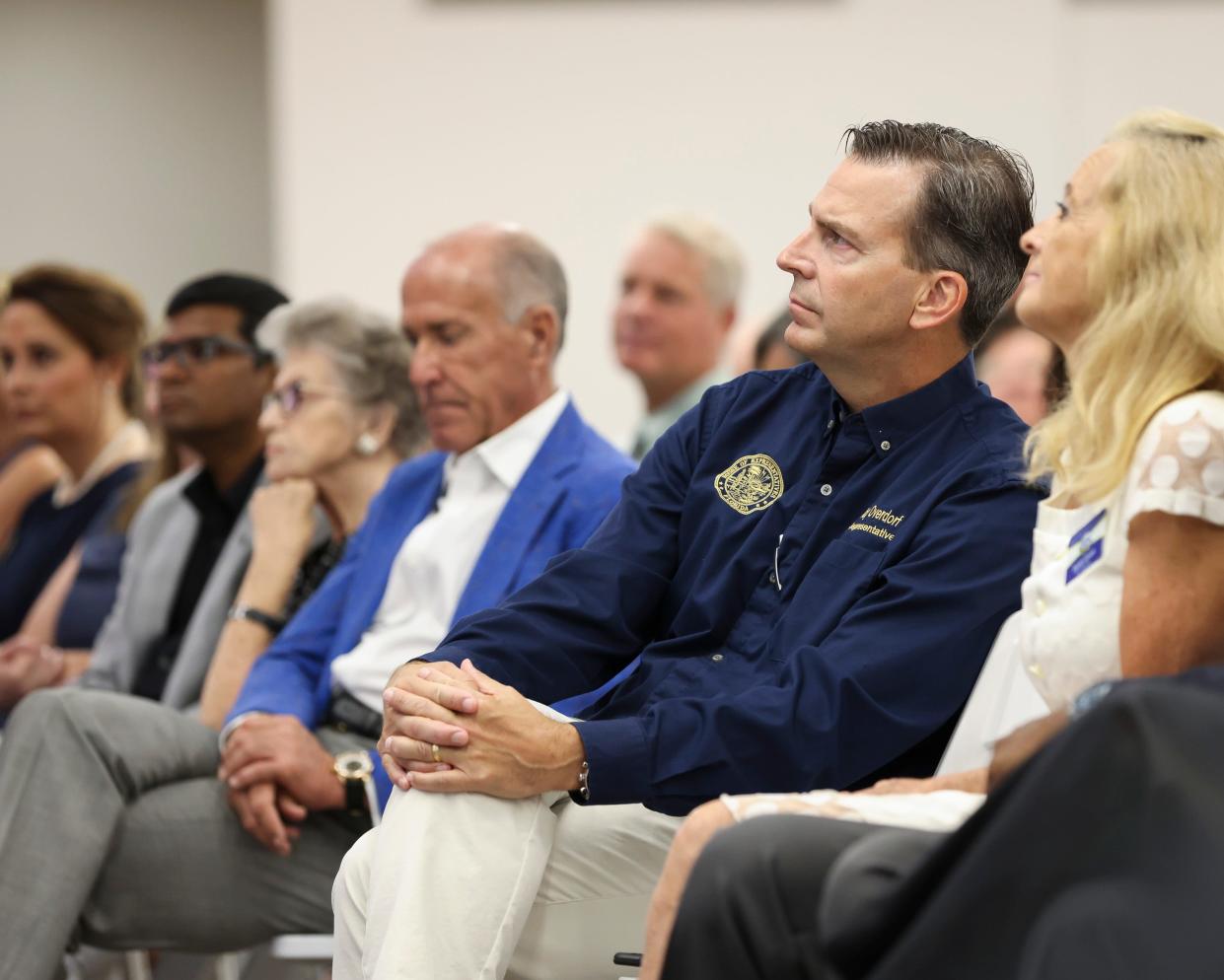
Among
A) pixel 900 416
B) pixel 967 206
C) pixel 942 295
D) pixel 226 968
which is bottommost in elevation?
pixel 226 968

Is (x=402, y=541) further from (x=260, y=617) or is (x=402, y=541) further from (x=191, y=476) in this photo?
(x=191, y=476)

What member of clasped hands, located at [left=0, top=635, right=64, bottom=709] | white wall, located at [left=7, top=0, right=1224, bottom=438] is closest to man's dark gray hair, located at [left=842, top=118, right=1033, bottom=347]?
clasped hands, located at [left=0, top=635, right=64, bottom=709]

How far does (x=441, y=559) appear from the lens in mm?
2949

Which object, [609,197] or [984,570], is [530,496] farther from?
[609,197]

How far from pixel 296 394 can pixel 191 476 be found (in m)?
0.52

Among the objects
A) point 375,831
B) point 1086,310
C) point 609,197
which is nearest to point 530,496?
point 375,831

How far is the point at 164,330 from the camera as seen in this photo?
3.87 m

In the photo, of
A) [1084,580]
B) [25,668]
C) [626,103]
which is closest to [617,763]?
[1084,580]

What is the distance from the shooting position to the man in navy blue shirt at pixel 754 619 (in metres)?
2.00

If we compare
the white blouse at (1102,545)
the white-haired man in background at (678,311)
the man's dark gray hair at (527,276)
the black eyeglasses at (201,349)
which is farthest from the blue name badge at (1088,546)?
the white-haired man in background at (678,311)

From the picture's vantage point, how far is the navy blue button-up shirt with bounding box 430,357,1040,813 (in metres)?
2.00

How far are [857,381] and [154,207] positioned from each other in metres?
5.84

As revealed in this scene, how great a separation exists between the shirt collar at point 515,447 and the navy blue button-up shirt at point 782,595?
2.03 feet

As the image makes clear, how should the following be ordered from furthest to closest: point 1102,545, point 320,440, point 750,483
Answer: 1. point 320,440
2. point 750,483
3. point 1102,545
